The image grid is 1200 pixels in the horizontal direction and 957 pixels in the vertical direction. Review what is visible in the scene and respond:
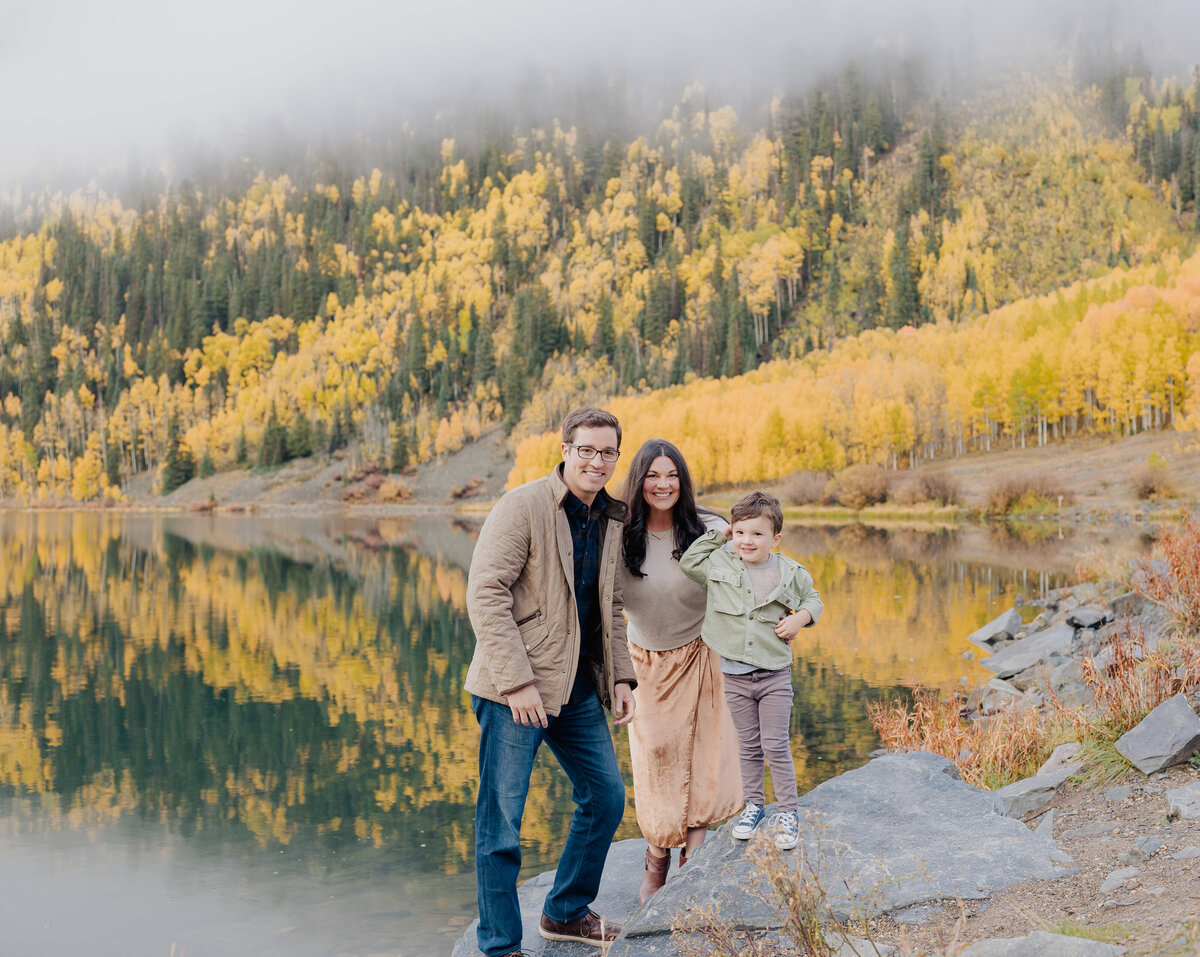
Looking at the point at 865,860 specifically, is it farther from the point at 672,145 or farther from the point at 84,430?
the point at 672,145

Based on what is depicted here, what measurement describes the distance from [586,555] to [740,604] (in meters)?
0.84

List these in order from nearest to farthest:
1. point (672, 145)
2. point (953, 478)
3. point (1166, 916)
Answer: point (1166, 916), point (953, 478), point (672, 145)

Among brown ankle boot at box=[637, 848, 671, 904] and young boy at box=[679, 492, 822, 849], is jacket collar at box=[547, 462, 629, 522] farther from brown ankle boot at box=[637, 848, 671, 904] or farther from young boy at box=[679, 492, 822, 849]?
brown ankle boot at box=[637, 848, 671, 904]

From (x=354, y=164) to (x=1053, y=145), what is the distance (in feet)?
419

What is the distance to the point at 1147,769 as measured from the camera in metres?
5.39

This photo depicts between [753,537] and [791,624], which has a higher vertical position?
[753,537]

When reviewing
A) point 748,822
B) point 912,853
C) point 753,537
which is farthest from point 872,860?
point 753,537

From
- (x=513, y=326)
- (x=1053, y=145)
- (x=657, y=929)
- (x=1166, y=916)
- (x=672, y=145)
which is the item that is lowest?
(x=657, y=929)

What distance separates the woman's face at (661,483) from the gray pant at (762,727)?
3.08ft

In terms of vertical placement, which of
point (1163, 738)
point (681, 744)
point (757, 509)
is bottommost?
point (1163, 738)

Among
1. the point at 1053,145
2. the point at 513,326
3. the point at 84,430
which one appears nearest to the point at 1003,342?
the point at 1053,145

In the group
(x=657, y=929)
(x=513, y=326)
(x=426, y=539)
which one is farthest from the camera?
(x=513, y=326)

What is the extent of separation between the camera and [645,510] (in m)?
4.84

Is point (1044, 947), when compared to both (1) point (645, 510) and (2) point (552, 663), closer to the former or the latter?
(2) point (552, 663)
